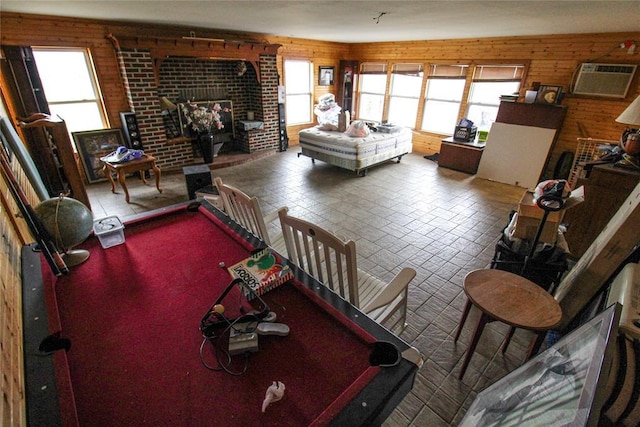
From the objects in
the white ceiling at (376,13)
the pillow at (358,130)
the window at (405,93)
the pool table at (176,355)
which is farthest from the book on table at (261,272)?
the window at (405,93)

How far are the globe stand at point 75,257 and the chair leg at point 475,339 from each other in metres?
2.22

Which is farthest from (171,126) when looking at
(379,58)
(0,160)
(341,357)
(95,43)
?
(341,357)

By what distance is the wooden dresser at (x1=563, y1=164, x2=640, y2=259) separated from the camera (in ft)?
8.55

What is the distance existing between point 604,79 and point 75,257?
6631 mm

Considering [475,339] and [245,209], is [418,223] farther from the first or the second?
[245,209]

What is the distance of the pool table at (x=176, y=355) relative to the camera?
90 centimetres

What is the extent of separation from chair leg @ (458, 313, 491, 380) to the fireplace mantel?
18.0ft

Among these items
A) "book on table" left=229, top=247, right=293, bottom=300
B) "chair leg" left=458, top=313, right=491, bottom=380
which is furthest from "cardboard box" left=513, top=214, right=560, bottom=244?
"book on table" left=229, top=247, right=293, bottom=300

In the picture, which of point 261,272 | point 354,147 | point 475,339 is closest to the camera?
point 261,272

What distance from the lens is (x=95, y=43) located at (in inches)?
167

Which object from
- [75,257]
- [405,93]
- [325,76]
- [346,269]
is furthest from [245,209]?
[325,76]

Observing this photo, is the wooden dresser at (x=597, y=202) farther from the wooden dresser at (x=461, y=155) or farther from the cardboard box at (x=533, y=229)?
the wooden dresser at (x=461, y=155)

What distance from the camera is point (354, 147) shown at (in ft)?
16.7

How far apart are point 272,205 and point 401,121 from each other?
15.8ft
